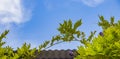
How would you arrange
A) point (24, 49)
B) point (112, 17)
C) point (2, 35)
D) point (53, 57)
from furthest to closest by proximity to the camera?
point (53, 57)
point (2, 35)
point (24, 49)
point (112, 17)

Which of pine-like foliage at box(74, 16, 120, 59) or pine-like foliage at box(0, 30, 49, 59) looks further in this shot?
pine-like foliage at box(0, 30, 49, 59)

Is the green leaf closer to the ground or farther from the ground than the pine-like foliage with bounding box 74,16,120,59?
farther from the ground

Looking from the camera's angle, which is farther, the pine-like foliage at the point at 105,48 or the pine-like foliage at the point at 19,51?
the pine-like foliage at the point at 19,51

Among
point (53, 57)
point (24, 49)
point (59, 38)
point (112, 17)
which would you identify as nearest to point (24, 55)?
point (24, 49)

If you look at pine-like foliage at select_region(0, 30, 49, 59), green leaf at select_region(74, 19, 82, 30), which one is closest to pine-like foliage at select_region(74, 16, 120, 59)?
green leaf at select_region(74, 19, 82, 30)

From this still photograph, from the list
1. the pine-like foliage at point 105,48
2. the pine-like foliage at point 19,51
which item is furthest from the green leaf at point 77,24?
the pine-like foliage at point 105,48

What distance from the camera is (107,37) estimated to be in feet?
11.5

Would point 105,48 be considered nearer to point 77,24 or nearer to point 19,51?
point 77,24

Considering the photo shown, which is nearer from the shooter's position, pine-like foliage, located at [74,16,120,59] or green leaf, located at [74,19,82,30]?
pine-like foliage, located at [74,16,120,59]

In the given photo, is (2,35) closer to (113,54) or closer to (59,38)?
(59,38)

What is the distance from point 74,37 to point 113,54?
5.72 ft

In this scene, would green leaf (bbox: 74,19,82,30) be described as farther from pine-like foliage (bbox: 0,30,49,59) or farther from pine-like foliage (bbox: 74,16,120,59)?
pine-like foliage (bbox: 74,16,120,59)

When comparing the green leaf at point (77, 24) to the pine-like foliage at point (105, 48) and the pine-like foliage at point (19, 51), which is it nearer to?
the pine-like foliage at point (19, 51)

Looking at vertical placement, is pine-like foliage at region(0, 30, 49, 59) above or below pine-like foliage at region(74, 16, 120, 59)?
above
